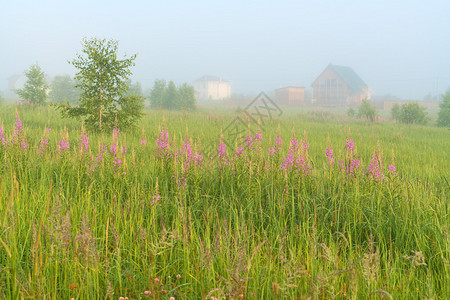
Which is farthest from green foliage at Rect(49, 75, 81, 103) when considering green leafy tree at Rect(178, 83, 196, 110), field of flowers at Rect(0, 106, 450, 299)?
field of flowers at Rect(0, 106, 450, 299)

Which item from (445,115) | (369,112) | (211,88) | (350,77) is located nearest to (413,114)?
(445,115)

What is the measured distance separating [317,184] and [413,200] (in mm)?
1130

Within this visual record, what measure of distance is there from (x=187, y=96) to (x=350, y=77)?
4776 centimetres

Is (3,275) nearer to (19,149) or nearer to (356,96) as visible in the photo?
(19,149)

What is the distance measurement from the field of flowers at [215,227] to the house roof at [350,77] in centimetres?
6575

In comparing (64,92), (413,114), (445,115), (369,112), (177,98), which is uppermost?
(64,92)

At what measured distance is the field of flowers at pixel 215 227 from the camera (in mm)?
2258

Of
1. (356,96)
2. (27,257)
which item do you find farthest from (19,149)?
(356,96)

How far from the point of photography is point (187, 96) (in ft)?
121

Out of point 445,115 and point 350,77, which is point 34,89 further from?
point 350,77

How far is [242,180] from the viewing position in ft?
14.4

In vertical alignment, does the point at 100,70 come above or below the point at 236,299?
above

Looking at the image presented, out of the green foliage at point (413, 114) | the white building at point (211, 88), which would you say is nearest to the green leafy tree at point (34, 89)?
the green foliage at point (413, 114)

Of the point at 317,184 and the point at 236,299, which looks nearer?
the point at 236,299
